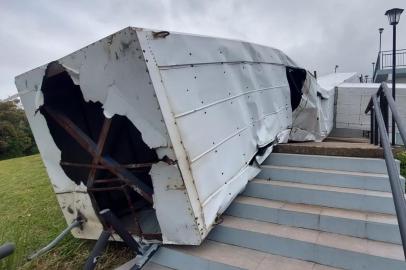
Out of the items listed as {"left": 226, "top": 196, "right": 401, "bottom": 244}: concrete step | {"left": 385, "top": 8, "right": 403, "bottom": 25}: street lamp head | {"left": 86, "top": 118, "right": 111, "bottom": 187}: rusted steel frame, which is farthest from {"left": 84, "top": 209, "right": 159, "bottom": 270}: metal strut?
{"left": 385, "top": 8, "right": 403, "bottom": 25}: street lamp head

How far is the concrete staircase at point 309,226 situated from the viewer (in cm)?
277

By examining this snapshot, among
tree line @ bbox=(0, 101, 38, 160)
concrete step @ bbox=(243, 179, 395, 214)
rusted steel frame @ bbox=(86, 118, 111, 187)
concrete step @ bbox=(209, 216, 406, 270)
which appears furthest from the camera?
tree line @ bbox=(0, 101, 38, 160)

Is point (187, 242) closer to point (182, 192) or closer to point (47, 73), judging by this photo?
point (182, 192)

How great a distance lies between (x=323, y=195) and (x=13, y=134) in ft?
74.6

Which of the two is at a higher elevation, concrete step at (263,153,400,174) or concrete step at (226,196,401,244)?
concrete step at (263,153,400,174)

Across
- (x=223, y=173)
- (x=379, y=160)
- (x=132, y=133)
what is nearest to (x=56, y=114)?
(x=132, y=133)

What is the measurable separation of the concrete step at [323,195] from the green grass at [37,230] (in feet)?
5.88

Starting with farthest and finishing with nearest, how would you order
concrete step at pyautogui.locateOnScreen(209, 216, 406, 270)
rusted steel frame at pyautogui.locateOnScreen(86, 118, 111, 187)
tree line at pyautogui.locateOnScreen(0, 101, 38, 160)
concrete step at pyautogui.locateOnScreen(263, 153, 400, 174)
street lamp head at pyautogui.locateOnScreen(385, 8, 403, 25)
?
tree line at pyautogui.locateOnScreen(0, 101, 38, 160) → street lamp head at pyautogui.locateOnScreen(385, 8, 403, 25) → concrete step at pyautogui.locateOnScreen(263, 153, 400, 174) → rusted steel frame at pyautogui.locateOnScreen(86, 118, 111, 187) → concrete step at pyautogui.locateOnScreen(209, 216, 406, 270)

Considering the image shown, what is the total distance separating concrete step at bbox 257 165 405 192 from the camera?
3451 mm

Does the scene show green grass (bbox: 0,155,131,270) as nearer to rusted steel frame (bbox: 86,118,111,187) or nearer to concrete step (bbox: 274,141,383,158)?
rusted steel frame (bbox: 86,118,111,187)

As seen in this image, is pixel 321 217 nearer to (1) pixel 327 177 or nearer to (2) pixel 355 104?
(1) pixel 327 177

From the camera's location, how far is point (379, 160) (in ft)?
12.3

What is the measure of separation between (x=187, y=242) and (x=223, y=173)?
0.79 metres

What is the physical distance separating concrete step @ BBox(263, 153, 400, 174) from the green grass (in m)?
2.41
